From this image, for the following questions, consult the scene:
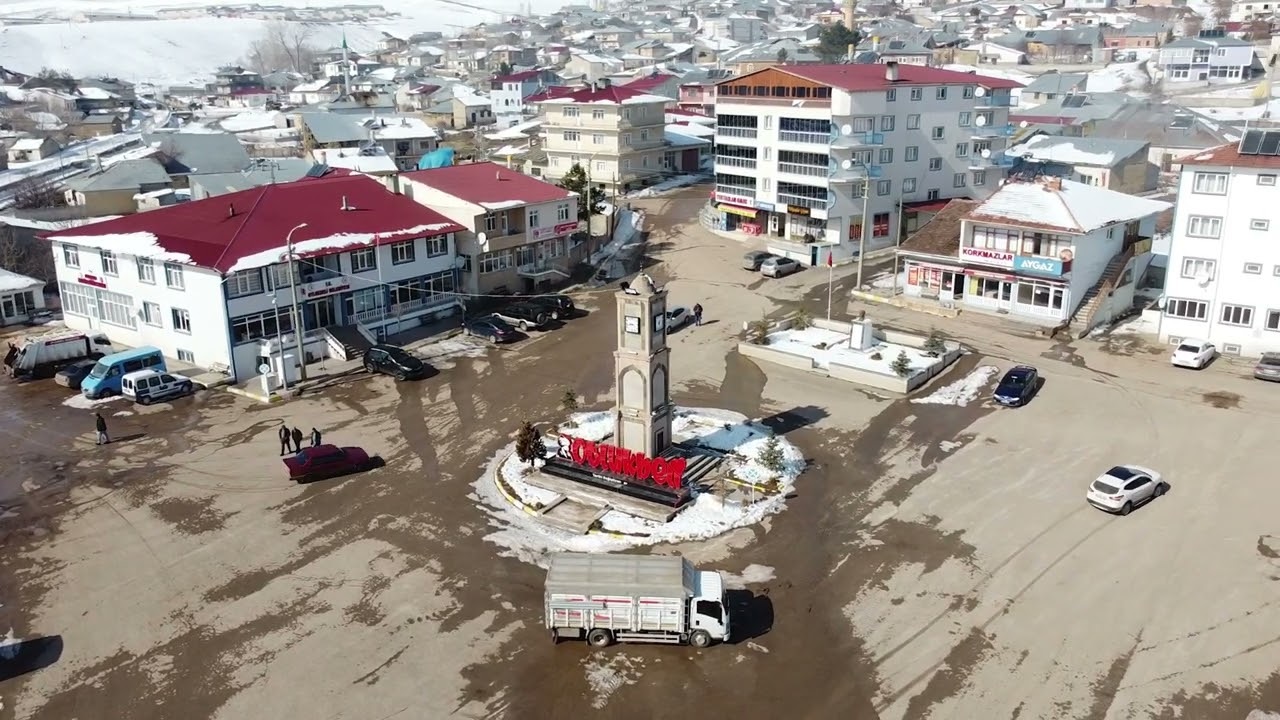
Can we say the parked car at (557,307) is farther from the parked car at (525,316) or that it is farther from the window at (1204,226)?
the window at (1204,226)

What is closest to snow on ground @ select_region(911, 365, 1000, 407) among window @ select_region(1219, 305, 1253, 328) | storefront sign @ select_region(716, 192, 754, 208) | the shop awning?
window @ select_region(1219, 305, 1253, 328)

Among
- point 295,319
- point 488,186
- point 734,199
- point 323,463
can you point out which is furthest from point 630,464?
point 734,199

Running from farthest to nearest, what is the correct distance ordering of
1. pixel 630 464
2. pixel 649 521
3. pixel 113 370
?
1. pixel 113 370
2. pixel 630 464
3. pixel 649 521

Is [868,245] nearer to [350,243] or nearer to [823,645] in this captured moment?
[350,243]

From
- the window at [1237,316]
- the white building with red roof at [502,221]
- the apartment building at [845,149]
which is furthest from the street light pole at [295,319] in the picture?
the window at [1237,316]

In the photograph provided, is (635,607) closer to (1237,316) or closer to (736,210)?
(1237,316)

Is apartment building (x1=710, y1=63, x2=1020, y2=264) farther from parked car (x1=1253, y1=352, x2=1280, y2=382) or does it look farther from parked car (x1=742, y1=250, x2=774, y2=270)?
parked car (x1=1253, y1=352, x2=1280, y2=382)

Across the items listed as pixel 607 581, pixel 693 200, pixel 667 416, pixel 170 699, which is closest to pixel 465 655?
pixel 607 581
